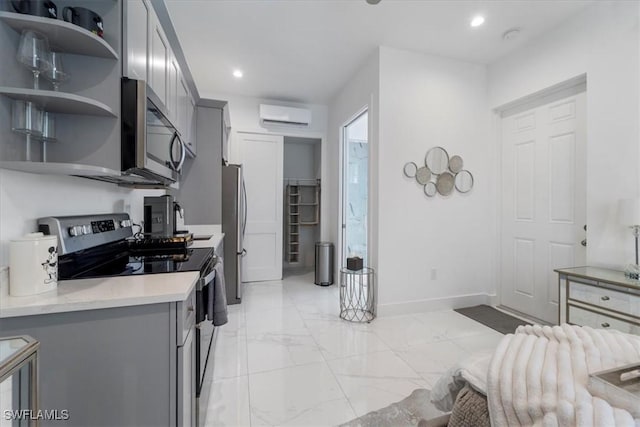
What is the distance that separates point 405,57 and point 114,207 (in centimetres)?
315

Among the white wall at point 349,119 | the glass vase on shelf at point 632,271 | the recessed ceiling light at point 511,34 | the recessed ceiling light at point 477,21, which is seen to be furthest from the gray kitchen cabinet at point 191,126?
the glass vase on shelf at point 632,271

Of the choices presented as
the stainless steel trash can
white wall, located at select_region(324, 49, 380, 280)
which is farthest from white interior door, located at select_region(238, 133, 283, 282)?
white wall, located at select_region(324, 49, 380, 280)

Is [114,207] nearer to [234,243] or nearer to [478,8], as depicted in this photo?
[234,243]

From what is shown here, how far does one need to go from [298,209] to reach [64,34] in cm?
427

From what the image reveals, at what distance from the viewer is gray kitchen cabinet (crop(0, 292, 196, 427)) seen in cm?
99

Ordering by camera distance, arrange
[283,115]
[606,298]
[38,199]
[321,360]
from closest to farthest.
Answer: [38,199] < [606,298] < [321,360] < [283,115]

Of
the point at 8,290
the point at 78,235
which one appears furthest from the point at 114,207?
the point at 8,290

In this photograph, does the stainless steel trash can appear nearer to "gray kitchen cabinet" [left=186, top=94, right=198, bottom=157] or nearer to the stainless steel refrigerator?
the stainless steel refrigerator

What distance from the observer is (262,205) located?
446 cm

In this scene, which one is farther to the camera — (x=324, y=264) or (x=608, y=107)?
(x=324, y=264)

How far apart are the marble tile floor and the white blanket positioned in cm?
115

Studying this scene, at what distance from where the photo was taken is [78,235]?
1.40m

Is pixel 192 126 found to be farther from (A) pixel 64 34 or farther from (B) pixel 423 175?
(B) pixel 423 175

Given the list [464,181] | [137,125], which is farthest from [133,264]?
[464,181]
